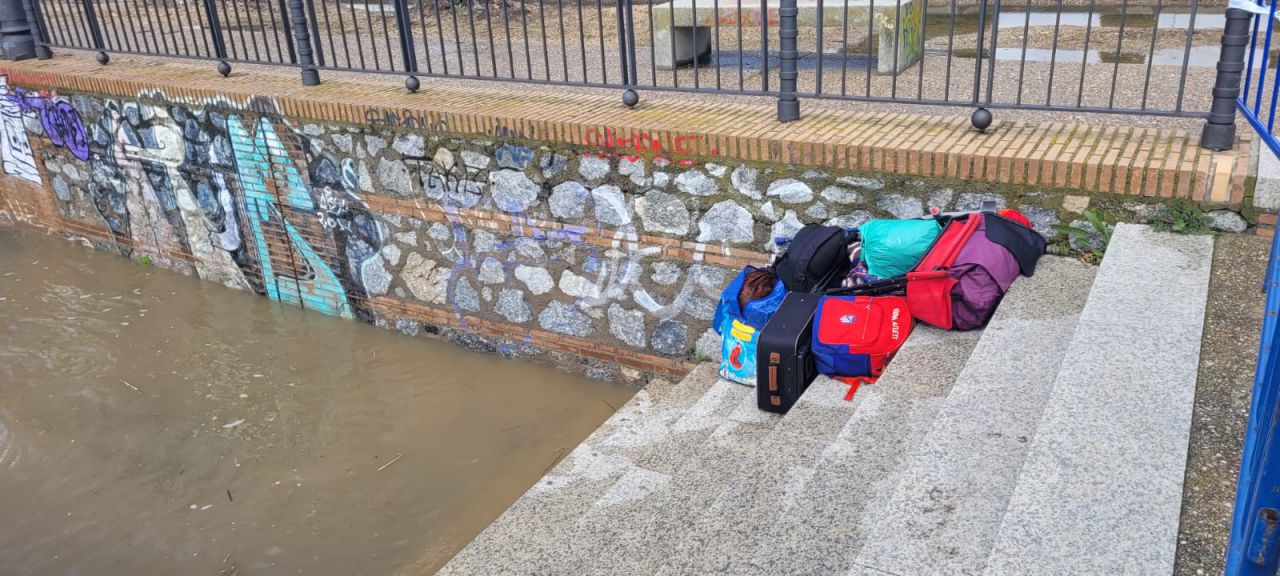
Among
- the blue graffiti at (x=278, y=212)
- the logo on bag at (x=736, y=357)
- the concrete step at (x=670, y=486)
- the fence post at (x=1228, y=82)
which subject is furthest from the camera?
the blue graffiti at (x=278, y=212)

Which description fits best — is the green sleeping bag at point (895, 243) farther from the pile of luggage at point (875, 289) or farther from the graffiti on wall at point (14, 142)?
the graffiti on wall at point (14, 142)

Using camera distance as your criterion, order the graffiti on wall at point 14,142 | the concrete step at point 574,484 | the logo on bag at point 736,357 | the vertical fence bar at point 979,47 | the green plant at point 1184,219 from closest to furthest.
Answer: the concrete step at point 574,484, the green plant at point 1184,219, the vertical fence bar at point 979,47, the logo on bag at point 736,357, the graffiti on wall at point 14,142

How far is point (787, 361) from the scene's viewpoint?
3850 millimetres

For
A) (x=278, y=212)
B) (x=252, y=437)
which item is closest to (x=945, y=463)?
(x=252, y=437)

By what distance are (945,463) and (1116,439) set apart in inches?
18.3

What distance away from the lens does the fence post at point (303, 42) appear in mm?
5785

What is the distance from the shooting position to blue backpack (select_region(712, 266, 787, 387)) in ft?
13.7

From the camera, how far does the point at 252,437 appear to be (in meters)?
4.89

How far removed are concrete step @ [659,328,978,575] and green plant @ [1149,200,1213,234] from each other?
34.8 inches

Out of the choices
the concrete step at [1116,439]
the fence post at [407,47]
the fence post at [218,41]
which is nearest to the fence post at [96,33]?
the fence post at [218,41]

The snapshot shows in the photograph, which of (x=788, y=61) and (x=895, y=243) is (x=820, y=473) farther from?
(x=788, y=61)

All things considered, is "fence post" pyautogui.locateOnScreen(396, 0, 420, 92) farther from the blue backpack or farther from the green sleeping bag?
the green sleeping bag

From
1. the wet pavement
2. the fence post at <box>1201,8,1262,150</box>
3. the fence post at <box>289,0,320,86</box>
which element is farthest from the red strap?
the fence post at <box>289,0,320,86</box>

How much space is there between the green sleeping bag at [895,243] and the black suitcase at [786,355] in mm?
302
